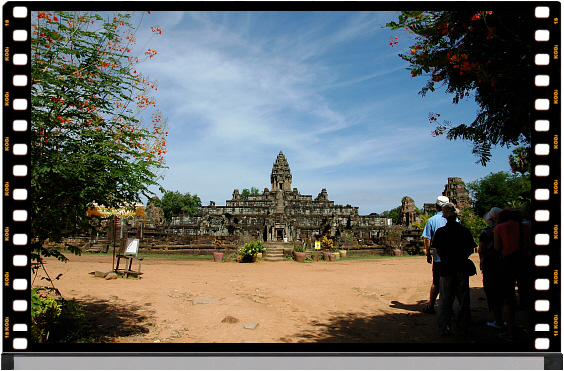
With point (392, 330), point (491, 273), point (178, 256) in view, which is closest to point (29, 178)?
point (392, 330)

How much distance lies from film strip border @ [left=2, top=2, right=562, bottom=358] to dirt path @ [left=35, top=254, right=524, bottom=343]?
1633mm

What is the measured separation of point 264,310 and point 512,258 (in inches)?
176

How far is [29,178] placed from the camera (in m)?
3.15

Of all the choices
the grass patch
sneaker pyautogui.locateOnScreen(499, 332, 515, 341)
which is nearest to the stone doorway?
the grass patch

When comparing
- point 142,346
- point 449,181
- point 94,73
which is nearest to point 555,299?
point 142,346

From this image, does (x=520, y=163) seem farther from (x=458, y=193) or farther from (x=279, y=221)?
(x=279, y=221)

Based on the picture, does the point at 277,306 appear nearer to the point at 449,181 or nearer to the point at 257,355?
the point at 257,355

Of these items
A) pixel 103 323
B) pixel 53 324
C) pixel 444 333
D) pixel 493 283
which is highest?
pixel 493 283

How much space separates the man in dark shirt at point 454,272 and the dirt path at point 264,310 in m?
0.27

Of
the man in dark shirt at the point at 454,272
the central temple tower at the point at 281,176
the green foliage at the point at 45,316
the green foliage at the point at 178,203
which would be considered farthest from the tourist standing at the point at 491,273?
the green foliage at the point at 178,203

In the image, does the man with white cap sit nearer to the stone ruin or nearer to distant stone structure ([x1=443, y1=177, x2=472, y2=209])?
the stone ruin

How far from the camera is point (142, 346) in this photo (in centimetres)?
328

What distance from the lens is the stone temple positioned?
32.5 m

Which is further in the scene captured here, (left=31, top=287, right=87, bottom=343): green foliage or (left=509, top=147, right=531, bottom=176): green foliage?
(left=509, top=147, right=531, bottom=176): green foliage
